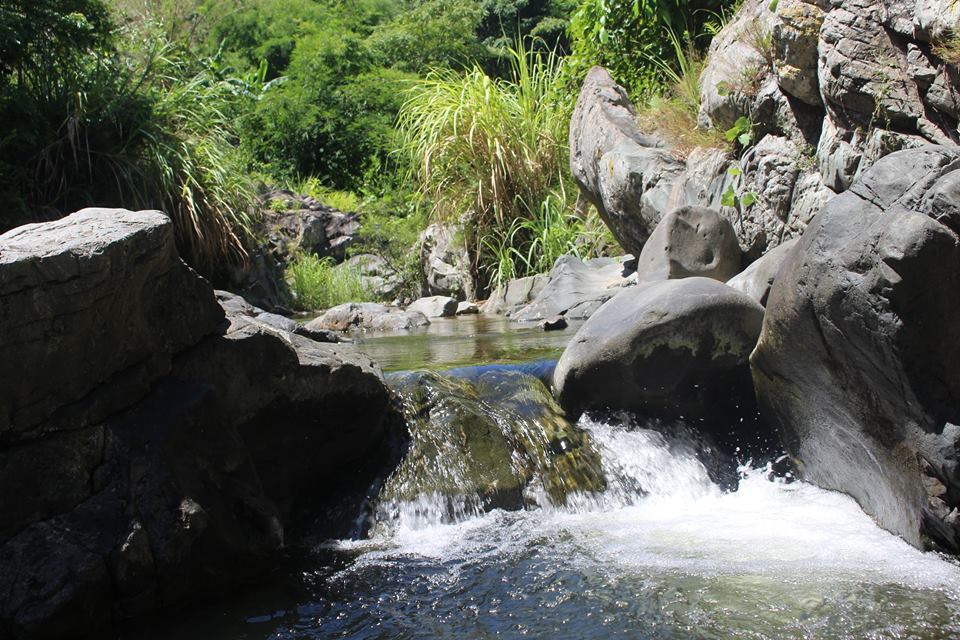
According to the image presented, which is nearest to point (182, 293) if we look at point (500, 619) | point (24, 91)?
point (500, 619)

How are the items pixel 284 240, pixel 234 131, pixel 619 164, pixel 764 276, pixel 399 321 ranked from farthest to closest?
pixel 234 131 < pixel 284 240 < pixel 399 321 < pixel 619 164 < pixel 764 276

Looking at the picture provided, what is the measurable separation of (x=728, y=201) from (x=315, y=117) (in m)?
12.5

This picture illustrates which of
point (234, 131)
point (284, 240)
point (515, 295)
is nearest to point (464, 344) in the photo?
point (515, 295)

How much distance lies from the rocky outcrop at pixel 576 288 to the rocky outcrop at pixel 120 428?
545 centimetres

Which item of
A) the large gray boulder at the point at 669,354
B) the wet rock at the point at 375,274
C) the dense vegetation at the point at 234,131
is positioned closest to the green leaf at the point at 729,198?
the dense vegetation at the point at 234,131

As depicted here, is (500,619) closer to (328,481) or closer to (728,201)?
(328,481)

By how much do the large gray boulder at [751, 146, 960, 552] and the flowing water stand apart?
226 mm

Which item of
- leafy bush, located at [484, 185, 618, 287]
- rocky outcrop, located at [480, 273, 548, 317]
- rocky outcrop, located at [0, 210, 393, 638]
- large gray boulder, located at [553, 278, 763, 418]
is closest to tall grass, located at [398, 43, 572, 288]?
leafy bush, located at [484, 185, 618, 287]

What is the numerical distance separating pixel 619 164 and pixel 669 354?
4209 millimetres

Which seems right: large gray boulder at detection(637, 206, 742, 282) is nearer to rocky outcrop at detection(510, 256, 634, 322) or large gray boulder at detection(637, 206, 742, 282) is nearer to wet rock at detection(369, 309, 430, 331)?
rocky outcrop at detection(510, 256, 634, 322)

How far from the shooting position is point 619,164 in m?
8.84

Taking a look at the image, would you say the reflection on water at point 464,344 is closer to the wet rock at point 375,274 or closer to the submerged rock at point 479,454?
the submerged rock at point 479,454

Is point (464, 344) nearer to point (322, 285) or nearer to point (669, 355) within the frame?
point (669, 355)

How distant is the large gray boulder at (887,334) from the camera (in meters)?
3.41
